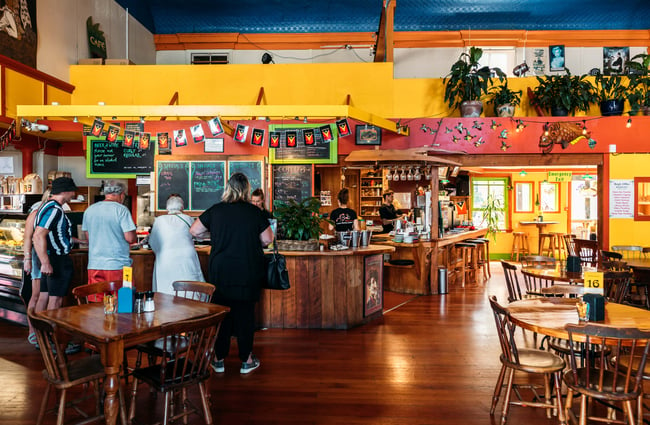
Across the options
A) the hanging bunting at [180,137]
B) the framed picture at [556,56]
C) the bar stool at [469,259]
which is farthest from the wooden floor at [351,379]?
the framed picture at [556,56]

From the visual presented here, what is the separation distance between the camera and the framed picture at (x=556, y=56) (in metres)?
10.9

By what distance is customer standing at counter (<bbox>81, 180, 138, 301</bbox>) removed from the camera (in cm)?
466

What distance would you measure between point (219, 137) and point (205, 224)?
436 centimetres

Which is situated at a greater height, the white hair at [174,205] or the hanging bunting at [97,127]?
the hanging bunting at [97,127]

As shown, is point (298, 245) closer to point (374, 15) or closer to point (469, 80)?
point (469, 80)

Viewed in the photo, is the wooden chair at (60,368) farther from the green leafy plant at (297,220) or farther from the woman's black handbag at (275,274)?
the green leafy plant at (297,220)

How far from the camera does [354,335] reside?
5711mm

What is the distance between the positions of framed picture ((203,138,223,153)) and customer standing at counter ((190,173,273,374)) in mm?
4194

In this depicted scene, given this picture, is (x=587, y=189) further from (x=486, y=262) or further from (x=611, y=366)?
(x=611, y=366)

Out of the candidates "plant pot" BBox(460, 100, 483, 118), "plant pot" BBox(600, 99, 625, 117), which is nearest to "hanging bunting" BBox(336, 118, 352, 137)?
"plant pot" BBox(460, 100, 483, 118)

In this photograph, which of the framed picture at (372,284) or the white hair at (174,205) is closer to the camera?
the white hair at (174,205)

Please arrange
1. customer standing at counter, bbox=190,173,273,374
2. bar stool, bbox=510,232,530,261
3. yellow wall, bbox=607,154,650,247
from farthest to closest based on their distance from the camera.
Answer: bar stool, bbox=510,232,530,261
yellow wall, bbox=607,154,650,247
customer standing at counter, bbox=190,173,273,374

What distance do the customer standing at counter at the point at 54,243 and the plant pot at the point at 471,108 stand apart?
6424 millimetres

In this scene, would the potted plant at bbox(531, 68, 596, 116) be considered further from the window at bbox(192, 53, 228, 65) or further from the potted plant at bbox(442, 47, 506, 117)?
the window at bbox(192, 53, 228, 65)
